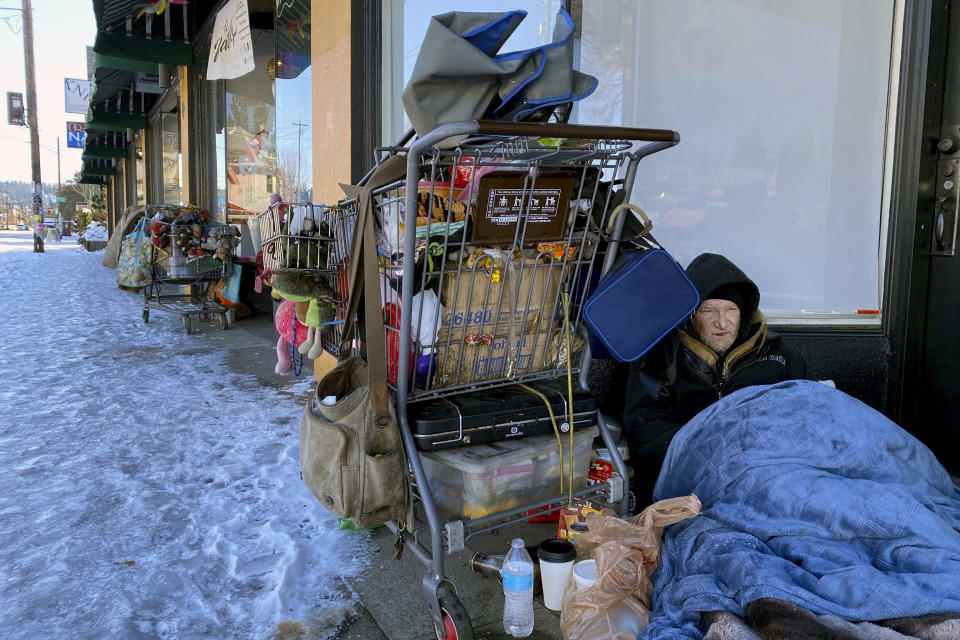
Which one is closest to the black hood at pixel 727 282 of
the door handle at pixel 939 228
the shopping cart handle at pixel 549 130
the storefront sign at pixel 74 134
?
the shopping cart handle at pixel 549 130

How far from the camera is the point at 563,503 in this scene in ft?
8.02

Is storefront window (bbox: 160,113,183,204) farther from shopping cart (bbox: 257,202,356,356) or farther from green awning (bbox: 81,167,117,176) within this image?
green awning (bbox: 81,167,117,176)

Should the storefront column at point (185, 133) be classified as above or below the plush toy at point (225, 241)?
above

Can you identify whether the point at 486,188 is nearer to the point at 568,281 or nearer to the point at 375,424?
the point at 568,281

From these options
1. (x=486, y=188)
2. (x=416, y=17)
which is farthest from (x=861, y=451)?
(x=416, y=17)

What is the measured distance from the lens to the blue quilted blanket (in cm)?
173

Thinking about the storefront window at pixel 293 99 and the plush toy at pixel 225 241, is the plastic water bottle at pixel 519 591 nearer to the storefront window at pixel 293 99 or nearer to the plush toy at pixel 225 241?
the storefront window at pixel 293 99

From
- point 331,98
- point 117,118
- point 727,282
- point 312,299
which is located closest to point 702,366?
point 727,282

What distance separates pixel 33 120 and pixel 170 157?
18217 mm

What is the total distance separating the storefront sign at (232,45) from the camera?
621cm

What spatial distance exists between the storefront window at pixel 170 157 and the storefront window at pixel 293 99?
23.7 feet

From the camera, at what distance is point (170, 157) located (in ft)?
46.9

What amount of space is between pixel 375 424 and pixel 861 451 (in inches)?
63.3

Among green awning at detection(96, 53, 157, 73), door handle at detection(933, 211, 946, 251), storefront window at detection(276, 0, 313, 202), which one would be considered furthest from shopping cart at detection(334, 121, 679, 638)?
green awning at detection(96, 53, 157, 73)
